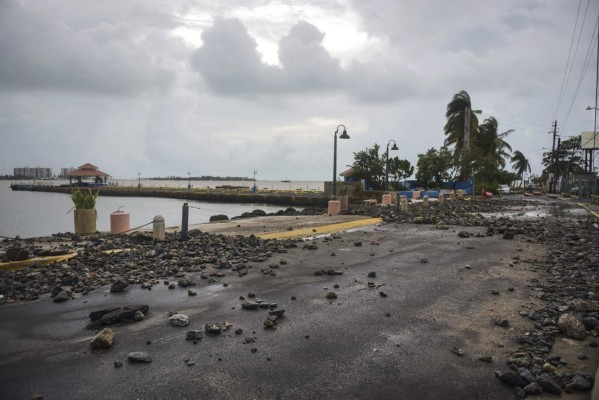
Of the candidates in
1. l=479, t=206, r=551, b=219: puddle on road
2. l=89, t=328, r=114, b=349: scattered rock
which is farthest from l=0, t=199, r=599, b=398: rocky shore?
l=479, t=206, r=551, b=219: puddle on road

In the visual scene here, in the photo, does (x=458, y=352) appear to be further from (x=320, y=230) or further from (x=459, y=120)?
(x=459, y=120)

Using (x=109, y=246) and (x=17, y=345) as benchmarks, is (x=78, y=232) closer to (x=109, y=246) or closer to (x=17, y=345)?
(x=109, y=246)

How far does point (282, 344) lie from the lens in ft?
16.0

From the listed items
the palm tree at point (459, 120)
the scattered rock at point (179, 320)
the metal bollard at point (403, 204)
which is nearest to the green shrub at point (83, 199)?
the scattered rock at point (179, 320)

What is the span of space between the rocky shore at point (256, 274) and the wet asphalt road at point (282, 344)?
0.79ft

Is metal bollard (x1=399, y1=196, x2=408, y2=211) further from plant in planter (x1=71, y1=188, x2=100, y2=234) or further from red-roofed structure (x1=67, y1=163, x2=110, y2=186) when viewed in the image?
red-roofed structure (x1=67, y1=163, x2=110, y2=186)

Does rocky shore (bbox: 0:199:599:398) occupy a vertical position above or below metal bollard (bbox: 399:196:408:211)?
below

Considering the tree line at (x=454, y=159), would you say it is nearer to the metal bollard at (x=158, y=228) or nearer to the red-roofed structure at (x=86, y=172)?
the metal bollard at (x=158, y=228)

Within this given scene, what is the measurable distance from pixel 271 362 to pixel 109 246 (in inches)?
311

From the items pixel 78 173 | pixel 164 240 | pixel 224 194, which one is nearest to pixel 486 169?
pixel 224 194

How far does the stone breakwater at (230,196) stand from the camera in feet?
186

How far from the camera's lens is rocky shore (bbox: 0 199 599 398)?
14.5 ft

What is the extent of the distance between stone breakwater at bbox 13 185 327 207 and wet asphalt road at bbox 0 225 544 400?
1608 inches

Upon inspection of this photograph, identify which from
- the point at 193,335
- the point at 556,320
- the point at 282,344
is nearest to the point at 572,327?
the point at 556,320
